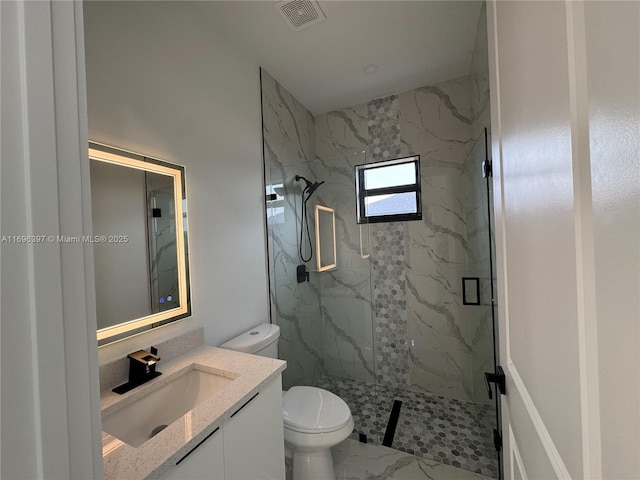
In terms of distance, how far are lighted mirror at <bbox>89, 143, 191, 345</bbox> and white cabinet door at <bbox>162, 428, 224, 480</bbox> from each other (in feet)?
1.94

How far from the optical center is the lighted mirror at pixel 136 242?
1079 millimetres

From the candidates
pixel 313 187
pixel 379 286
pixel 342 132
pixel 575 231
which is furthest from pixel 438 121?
pixel 575 231

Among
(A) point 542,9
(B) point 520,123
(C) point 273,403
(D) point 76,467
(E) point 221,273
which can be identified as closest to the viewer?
(D) point 76,467

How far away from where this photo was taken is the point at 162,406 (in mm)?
1150

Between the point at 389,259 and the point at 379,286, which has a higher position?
the point at 389,259

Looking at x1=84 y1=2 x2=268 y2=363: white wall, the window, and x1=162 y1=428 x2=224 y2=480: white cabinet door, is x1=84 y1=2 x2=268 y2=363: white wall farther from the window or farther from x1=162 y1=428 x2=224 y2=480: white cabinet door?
the window

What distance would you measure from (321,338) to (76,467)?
2349 millimetres

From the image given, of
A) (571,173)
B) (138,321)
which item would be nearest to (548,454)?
Answer: (571,173)

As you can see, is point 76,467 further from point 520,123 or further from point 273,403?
point 520,123

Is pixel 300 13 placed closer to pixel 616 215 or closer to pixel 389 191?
pixel 389 191

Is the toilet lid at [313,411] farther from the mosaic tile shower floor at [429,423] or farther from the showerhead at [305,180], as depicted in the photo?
the showerhead at [305,180]

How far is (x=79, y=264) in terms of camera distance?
390mm

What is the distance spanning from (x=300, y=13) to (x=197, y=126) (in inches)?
35.8

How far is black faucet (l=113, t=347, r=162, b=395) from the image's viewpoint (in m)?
1.08
